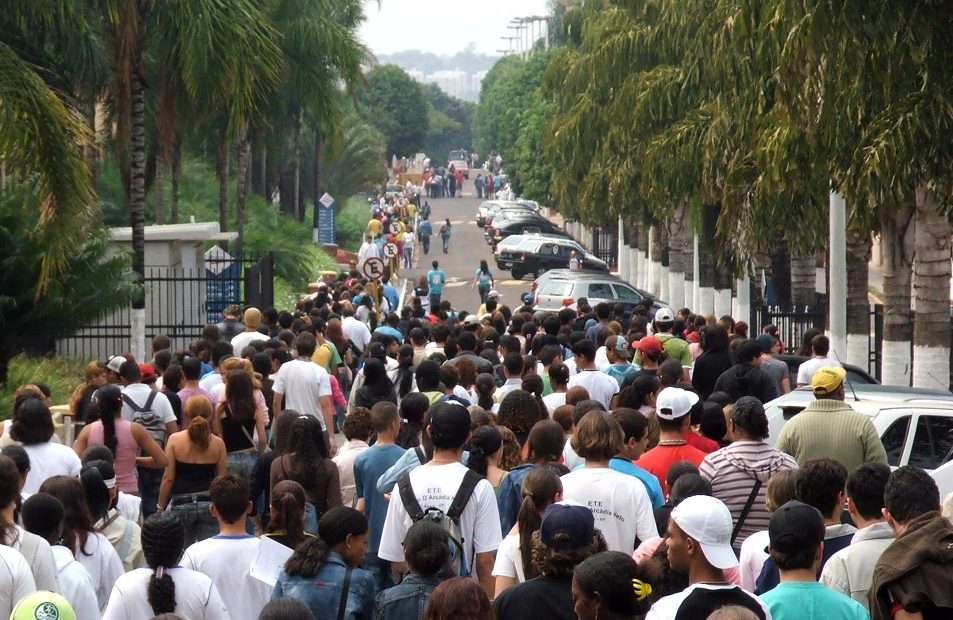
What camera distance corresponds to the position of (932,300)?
60.1 ft

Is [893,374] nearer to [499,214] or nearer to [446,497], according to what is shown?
[446,497]

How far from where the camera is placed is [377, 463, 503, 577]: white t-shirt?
7.47 m

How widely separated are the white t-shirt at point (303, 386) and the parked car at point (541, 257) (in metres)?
41.3

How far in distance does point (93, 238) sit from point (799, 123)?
947 centimetres

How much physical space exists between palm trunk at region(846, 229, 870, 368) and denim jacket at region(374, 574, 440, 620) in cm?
1682

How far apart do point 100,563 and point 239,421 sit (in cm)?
405

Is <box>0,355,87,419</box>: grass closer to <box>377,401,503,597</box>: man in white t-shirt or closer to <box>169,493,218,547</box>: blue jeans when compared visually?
<box>169,493,218,547</box>: blue jeans

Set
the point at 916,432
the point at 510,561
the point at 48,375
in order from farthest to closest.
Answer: the point at 48,375 → the point at 916,432 → the point at 510,561

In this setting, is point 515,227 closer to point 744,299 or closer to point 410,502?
point 744,299

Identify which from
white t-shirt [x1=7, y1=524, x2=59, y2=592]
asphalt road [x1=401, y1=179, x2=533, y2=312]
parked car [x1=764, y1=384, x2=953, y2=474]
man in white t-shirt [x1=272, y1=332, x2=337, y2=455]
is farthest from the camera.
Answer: asphalt road [x1=401, y1=179, x2=533, y2=312]

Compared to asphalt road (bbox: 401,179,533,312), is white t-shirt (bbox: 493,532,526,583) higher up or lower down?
lower down

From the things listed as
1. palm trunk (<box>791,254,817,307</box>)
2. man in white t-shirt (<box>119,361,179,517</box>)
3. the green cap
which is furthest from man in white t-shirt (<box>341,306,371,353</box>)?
the green cap

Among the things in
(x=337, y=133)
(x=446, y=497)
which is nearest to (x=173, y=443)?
(x=446, y=497)

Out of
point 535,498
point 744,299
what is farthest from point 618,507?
point 744,299
